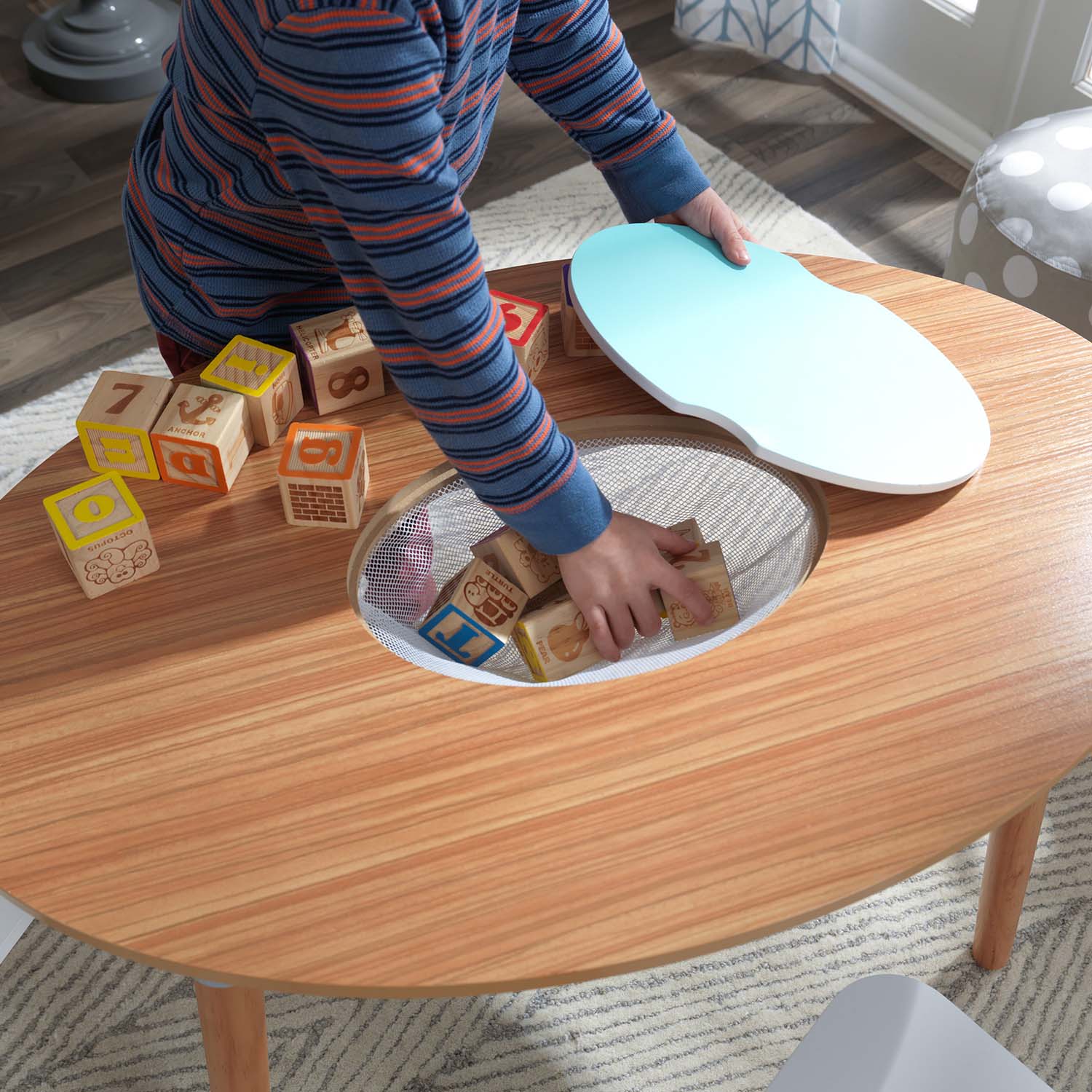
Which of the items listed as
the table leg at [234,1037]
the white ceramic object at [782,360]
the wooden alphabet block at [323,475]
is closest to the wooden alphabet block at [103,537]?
the wooden alphabet block at [323,475]

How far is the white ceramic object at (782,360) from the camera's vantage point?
3.40 feet

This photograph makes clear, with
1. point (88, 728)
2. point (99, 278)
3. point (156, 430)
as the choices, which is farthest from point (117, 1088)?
point (99, 278)

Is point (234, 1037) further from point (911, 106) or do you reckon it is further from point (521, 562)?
point (911, 106)

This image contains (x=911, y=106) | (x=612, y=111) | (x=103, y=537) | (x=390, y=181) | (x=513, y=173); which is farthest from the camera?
(x=911, y=106)

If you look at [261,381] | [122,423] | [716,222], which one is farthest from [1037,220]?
[122,423]

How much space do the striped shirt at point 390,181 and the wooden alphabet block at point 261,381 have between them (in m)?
0.06

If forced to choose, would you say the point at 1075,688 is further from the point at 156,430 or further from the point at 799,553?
the point at 156,430

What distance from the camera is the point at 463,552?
3.84 ft

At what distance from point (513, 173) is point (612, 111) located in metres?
1.36

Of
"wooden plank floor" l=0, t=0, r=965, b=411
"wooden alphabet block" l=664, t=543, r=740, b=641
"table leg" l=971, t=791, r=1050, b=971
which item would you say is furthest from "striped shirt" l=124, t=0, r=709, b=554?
"wooden plank floor" l=0, t=0, r=965, b=411

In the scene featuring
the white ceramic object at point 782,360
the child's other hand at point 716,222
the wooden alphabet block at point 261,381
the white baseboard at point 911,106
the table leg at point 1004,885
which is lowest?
the table leg at point 1004,885

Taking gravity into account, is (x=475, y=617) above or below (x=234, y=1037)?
above

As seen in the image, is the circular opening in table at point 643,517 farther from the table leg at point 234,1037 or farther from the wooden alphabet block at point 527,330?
the table leg at point 234,1037

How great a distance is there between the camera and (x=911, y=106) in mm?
2598
